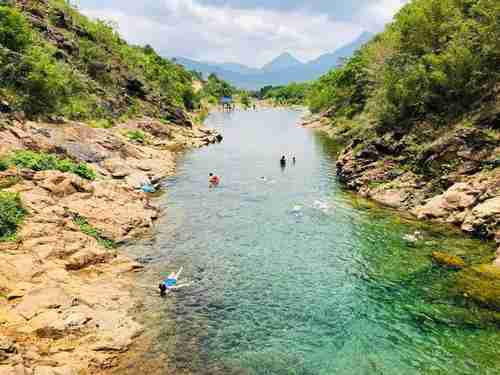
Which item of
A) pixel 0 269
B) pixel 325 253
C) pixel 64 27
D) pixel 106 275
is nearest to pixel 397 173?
pixel 325 253

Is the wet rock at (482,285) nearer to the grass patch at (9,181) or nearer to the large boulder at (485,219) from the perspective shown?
the large boulder at (485,219)

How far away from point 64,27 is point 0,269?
8244 centimetres

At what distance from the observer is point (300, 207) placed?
40812mm

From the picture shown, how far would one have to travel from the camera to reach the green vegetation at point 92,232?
2869cm

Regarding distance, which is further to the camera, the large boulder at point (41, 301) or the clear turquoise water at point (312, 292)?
the large boulder at point (41, 301)

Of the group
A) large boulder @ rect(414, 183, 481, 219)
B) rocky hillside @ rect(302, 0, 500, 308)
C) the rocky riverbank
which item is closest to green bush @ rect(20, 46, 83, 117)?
the rocky riverbank

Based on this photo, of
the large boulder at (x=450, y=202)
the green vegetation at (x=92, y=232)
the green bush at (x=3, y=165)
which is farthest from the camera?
the large boulder at (x=450, y=202)

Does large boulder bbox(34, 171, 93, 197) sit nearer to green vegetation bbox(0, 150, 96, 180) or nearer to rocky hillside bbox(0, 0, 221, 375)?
rocky hillside bbox(0, 0, 221, 375)

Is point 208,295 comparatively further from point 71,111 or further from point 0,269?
point 71,111

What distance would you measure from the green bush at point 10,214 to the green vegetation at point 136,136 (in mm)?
42537

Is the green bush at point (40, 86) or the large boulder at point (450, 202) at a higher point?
the green bush at point (40, 86)

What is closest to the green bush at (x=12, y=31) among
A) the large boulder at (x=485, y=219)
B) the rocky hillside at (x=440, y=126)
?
the rocky hillside at (x=440, y=126)

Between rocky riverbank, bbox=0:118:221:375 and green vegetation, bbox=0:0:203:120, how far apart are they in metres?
7.12

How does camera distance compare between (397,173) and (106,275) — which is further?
(397,173)
